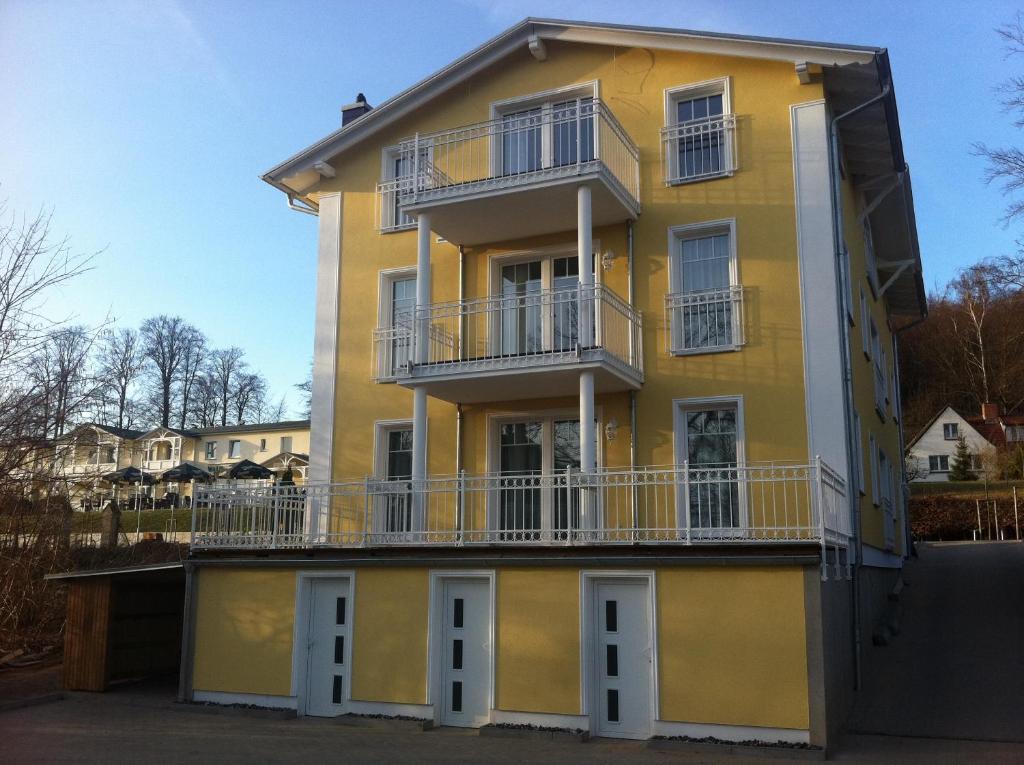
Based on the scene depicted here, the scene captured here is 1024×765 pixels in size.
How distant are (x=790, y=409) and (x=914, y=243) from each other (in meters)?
9.60

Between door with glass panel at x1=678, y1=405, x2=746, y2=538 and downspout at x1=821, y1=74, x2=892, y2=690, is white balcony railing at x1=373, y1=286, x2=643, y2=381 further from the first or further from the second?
downspout at x1=821, y1=74, x2=892, y2=690

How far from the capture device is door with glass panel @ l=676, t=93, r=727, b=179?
612 inches

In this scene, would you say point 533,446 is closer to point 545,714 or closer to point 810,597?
point 545,714

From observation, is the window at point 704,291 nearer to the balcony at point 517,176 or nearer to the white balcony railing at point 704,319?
the white balcony railing at point 704,319

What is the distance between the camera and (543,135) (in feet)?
54.8

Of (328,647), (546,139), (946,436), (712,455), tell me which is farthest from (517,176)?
(946,436)

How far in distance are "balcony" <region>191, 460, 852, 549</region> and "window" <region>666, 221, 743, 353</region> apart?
2.08 meters

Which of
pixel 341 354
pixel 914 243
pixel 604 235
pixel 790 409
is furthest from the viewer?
pixel 914 243

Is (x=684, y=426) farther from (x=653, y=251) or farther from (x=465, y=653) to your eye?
(x=465, y=653)

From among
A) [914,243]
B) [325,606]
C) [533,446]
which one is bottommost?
[325,606]

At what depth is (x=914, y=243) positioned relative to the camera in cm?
2142

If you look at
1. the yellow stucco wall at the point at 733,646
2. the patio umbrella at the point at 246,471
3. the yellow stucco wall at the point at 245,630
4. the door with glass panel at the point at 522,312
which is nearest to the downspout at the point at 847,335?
the yellow stucco wall at the point at 733,646

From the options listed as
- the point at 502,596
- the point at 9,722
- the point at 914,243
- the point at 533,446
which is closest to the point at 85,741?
the point at 9,722

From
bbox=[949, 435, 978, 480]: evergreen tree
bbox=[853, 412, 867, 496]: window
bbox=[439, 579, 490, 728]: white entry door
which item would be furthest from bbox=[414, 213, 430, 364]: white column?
bbox=[949, 435, 978, 480]: evergreen tree
